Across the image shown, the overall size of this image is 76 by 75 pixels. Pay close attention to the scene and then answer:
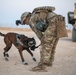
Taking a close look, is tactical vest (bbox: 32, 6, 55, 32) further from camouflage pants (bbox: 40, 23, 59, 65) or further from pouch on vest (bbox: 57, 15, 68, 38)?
pouch on vest (bbox: 57, 15, 68, 38)

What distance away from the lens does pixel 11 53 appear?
8.15m

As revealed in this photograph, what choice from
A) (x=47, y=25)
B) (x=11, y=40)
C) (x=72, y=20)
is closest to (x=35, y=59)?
(x=11, y=40)

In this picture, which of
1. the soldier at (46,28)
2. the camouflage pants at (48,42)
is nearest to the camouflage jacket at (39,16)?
the soldier at (46,28)

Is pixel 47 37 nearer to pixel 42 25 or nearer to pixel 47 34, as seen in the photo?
pixel 47 34

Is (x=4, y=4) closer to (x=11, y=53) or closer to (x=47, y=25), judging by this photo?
(x=11, y=53)

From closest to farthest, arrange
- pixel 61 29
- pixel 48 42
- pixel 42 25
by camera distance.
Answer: pixel 42 25
pixel 61 29
pixel 48 42

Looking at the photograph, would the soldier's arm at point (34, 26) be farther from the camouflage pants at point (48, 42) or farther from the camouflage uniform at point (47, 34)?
the camouflage pants at point (48, 42)

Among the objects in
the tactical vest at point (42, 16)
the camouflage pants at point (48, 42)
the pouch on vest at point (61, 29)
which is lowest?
the camouflage pants at point (48, 42)

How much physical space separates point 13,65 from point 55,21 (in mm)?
1276

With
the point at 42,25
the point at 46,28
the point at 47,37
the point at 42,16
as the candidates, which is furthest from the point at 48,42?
the point at 42,16

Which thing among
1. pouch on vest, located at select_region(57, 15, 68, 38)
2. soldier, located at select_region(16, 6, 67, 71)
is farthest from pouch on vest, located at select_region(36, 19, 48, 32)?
pouch on vest, located at select_region(57, 15, 68, 38)

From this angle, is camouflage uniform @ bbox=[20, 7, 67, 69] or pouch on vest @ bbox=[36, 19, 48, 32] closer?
pouch on vest @ bbox=[36, 19, 48, 32]

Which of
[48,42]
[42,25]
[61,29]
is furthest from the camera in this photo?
[48,42]

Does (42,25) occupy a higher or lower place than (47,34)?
higher
